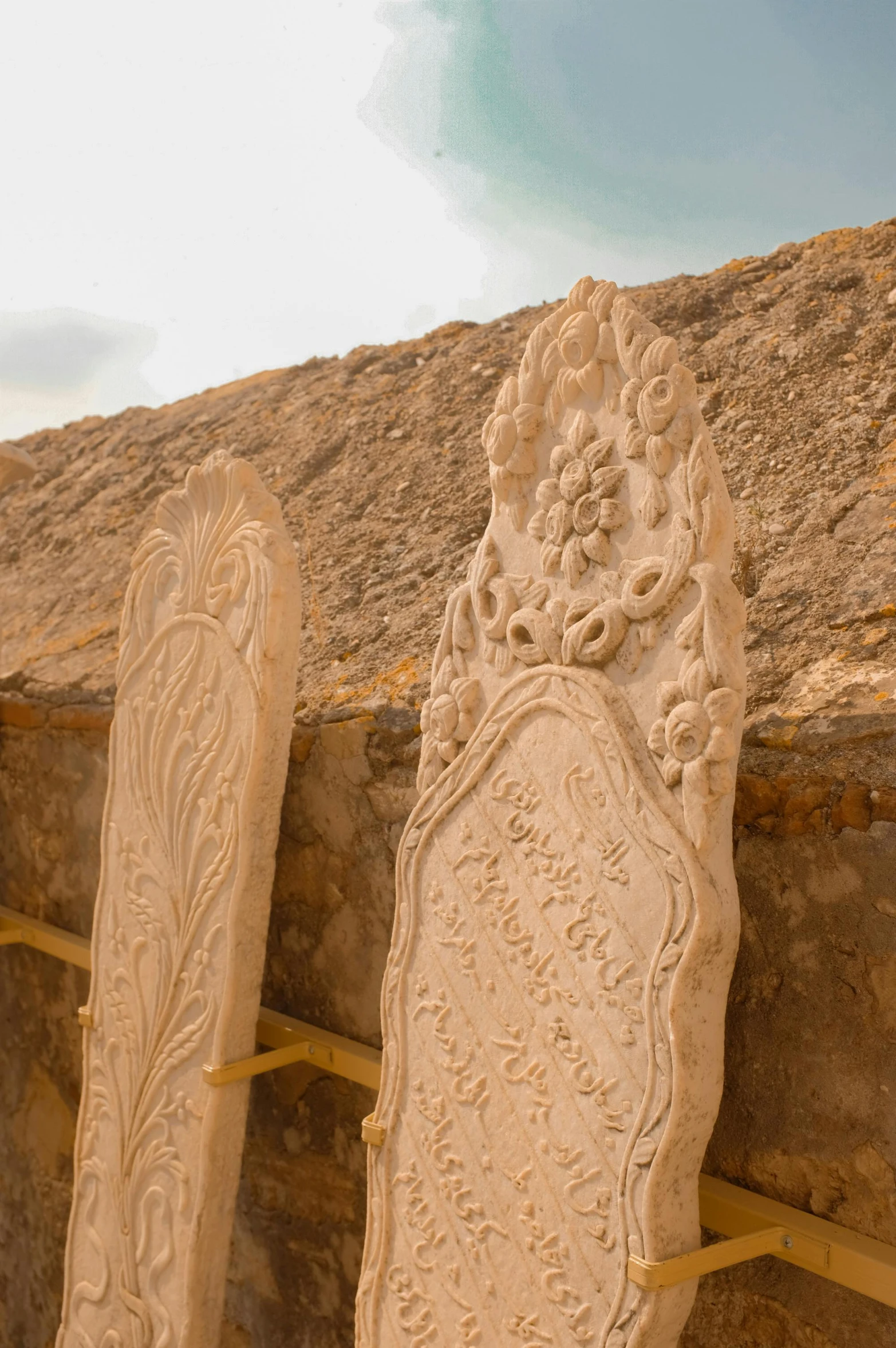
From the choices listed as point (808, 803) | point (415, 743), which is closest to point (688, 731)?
point (808, 803)

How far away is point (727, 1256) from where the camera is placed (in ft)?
4.86

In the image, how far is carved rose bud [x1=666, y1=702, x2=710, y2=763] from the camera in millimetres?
1479

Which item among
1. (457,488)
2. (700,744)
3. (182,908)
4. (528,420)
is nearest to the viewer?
(700,744)

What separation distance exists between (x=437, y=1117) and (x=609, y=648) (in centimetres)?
76

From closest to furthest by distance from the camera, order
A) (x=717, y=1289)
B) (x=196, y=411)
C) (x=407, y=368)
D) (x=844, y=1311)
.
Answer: (x=844, y=1311) → (x=717, y=1289) → (x=407, y=368) → (x=196, y=411)

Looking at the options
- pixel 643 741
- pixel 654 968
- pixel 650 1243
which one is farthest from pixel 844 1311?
pixel 643 741

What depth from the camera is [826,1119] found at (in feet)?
5.15

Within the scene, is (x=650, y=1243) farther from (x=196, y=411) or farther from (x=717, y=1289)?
(x=196, y=411)

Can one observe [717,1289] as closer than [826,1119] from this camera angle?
No

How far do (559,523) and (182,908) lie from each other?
1.15 metres

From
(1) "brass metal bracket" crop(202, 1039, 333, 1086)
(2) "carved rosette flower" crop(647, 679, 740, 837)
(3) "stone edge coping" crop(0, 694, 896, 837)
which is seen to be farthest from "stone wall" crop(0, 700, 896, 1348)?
(2) "carved rosette flower" crop(647, 679, 740, 837)

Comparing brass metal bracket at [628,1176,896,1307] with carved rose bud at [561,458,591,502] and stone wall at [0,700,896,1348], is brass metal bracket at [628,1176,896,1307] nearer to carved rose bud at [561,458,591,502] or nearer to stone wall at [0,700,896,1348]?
stone wall at [0,700,896,1348]

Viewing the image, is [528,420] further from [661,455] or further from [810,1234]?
[810,1234]

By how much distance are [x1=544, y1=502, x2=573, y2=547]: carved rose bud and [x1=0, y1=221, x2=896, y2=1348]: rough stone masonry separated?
15.1 inches
